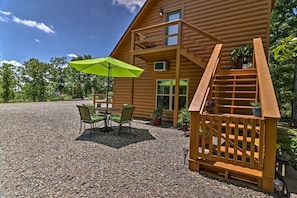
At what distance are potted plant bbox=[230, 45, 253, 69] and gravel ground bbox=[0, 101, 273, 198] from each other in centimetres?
365

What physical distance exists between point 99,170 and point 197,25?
732cm

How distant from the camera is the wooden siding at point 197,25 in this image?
22.2ft

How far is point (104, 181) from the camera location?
9.24 feet

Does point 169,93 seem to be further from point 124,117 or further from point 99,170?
point 99,170

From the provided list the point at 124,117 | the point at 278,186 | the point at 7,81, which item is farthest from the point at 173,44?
the point at 7,81

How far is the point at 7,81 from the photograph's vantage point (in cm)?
2158

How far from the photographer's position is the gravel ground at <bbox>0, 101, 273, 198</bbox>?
256 centimetres

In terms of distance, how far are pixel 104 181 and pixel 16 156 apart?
2188 mm

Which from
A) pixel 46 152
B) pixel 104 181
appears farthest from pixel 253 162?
pixel 46 152

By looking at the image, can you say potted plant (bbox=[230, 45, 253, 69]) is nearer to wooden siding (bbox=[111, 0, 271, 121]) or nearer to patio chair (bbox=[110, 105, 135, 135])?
wooden siding (bbox=[111, 0, 271, 121])

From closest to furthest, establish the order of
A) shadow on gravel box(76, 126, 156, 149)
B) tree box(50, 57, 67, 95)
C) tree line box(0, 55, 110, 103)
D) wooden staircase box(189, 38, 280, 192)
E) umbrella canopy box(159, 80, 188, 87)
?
1. wooden staircase box(189, 38, 280, 192)
2. shadow on gravel box(76, 126, 156, 149)
3. umbrella canopy box(159, 80, 188, 87)
4. tree line box(0, 55, 110, 103)
5. tree box(50, 57, 67, 95)

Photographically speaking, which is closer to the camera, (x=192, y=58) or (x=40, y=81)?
(x=192, y=58)

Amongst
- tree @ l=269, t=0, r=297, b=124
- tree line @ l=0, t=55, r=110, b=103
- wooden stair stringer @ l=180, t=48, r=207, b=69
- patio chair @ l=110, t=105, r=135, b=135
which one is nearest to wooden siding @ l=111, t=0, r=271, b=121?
wooden stair stringer @ l=180, t=48, r=207, b=69

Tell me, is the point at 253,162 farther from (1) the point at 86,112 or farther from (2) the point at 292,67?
(2) the point at 292,67
